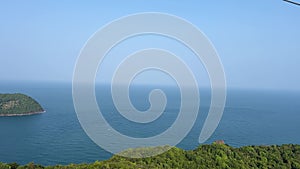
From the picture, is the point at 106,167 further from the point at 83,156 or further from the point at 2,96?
the point at 2,96

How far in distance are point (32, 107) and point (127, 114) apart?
23027 mm

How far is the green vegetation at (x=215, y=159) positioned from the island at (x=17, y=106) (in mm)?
15519

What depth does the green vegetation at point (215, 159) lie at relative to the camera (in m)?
7.58

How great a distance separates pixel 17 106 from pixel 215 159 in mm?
18695

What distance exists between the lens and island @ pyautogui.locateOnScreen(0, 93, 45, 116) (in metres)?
22.1

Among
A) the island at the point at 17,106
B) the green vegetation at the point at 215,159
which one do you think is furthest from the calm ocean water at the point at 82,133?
the green vegetation at the point at 215,159

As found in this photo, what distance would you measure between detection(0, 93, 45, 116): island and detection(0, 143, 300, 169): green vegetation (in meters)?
15.5

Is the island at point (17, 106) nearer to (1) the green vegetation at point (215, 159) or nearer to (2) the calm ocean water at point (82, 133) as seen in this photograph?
(2) the calm ocean water at point (82, 133)

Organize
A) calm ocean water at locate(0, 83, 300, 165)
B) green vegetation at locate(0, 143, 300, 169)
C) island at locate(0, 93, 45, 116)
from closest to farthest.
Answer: green vegetation at locate(0, 143, 300, 169) < calm ocean water at locate(0, 83, 300, 165) < island at locate(0, 93, 45, 116)

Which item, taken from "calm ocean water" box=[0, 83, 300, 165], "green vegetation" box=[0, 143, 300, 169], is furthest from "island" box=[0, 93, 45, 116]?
"green vegetation" box=[0, 143, 300, 169]

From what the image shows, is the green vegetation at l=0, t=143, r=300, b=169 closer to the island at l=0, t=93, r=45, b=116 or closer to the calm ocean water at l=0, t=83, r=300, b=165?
the calm ocean water at l=0, t=83, r=300, b=165

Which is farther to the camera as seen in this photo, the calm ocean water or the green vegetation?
the calm ocean water

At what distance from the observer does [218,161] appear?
29.9 ft

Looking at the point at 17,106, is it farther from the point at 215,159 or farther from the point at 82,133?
the point at 215,159
